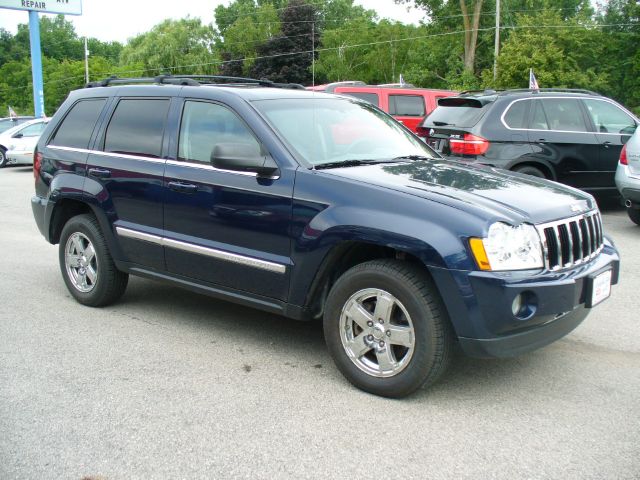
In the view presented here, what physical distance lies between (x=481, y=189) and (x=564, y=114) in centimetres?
663

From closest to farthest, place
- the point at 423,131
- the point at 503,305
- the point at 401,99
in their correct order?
the point at 503,305, the point at 423,131, the point at 401,99

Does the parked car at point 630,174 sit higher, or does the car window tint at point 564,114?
the car window tint at point 564,114

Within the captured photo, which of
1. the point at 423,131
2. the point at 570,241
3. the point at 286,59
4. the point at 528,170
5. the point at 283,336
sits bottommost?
the point at 283,336

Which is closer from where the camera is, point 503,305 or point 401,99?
point 503,305

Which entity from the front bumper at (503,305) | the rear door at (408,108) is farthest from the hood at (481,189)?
the rear door at (408,108)

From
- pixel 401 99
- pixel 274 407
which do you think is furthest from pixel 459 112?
pixel 274 407

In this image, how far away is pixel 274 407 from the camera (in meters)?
3.86

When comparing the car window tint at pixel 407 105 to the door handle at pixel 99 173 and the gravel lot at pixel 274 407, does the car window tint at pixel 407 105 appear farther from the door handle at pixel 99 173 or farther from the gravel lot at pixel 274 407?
the door handle at pixel 99 173

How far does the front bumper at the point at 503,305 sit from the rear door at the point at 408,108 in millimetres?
11796

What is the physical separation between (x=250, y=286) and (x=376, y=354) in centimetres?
105

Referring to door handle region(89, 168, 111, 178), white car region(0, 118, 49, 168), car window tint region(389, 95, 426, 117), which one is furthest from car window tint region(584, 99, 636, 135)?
white car region(0, 118, 49, 168)

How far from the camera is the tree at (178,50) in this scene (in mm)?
68375

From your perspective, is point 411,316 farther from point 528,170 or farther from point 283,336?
point 528,170

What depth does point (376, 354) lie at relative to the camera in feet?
13.0
